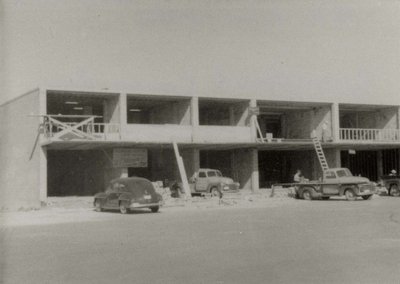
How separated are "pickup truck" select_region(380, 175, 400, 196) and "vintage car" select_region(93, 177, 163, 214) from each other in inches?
598

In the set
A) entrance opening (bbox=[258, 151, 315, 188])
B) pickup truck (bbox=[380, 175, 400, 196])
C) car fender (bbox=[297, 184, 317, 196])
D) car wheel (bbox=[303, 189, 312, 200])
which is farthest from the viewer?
entrance opening (bbox=[258, 151, 315, 188])

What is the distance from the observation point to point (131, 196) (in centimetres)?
2288

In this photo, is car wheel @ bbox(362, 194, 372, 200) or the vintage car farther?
car wheel @ bbox(362, 194, 372, 200)

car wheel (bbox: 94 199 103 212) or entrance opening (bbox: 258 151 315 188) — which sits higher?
entrance opening (bbox: 258 151 315 188)

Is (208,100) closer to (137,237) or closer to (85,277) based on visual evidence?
(137,237)

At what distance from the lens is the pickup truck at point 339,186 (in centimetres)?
2919

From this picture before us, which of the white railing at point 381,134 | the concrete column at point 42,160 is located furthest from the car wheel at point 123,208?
the white railing at point 381,134

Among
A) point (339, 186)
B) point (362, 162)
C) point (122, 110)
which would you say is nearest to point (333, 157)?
point (362, 162)

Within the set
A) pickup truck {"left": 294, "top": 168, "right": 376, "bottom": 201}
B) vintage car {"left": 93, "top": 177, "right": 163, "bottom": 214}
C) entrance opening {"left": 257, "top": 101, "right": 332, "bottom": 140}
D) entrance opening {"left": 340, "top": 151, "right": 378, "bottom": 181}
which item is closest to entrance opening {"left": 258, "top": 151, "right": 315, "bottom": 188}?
entrance opening {"left": 257, "top": 101, "right": 332, "bottom": 140}

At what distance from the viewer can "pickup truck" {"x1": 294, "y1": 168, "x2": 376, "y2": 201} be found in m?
29.2

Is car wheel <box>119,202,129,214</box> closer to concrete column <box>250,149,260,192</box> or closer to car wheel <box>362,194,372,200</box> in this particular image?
car wheel <box>362,194,372,200</box>

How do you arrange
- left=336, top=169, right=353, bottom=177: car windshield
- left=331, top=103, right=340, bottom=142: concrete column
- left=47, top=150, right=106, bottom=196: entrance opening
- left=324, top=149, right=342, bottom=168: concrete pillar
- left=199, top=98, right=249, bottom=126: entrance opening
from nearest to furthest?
left=336, top=169, right=353, bottom=177: car windshield
left=47, top=150, right=106, bottom=196: entrance opening
left=199, top=98, right=249, bottom=126: entrance opening
left=331, top=103, right=340, bottom=142: concrete column
left=324, top=149, right=342, bottom=168: concrete pillar

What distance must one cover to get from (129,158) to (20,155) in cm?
648

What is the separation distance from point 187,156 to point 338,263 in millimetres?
27950
